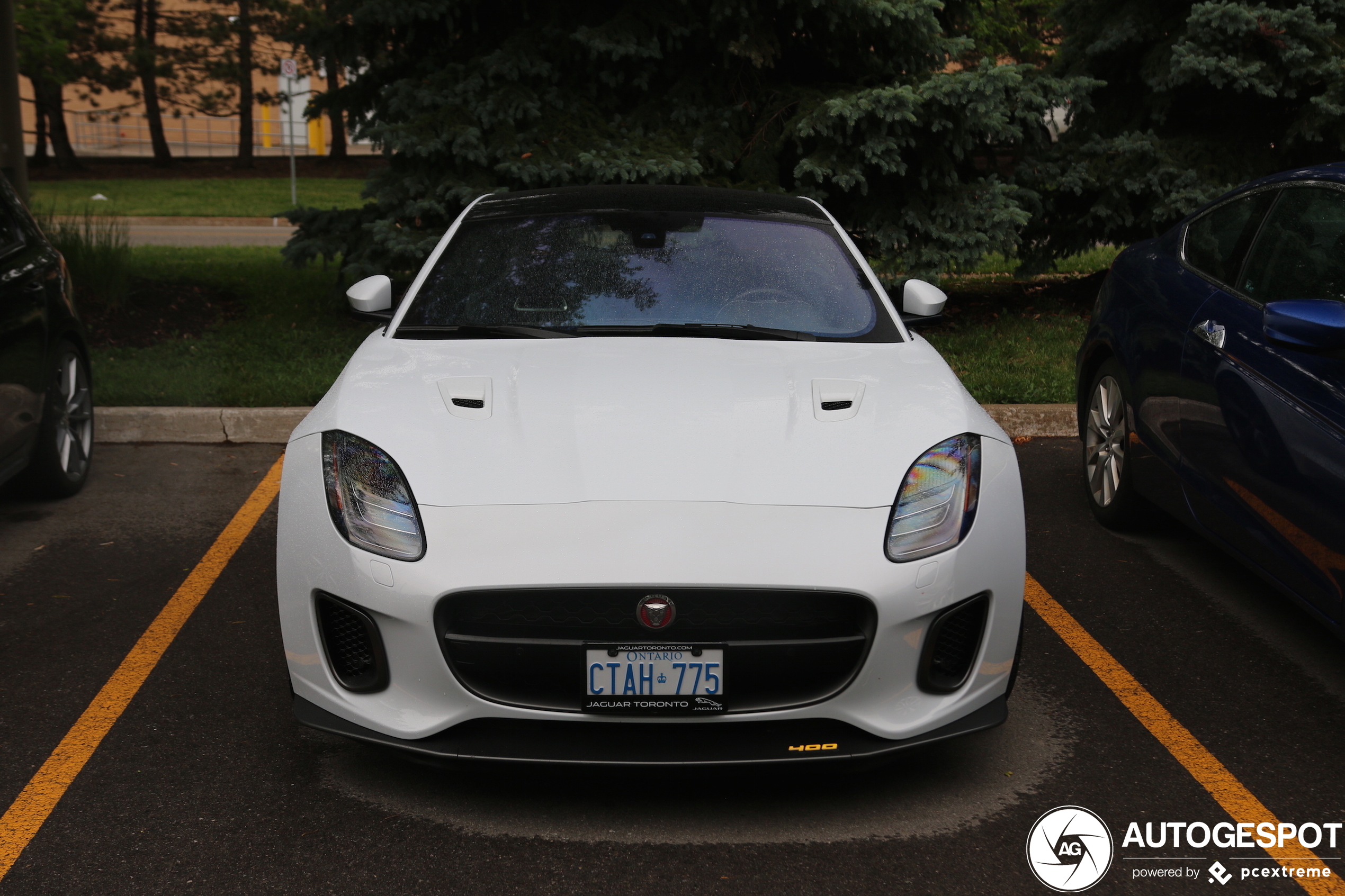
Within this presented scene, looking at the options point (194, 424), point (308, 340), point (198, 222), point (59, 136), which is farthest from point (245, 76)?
point (194, 424)

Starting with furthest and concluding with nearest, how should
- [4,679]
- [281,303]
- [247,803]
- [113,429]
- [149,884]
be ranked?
1. [281,303]
2. [113,429]
3. [4,679]
4. [247,803]
5. [149,884]

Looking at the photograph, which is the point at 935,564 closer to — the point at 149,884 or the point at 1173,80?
the point at 149,884

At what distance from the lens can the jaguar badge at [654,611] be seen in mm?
2816

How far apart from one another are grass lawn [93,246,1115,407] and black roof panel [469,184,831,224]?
2.97 m

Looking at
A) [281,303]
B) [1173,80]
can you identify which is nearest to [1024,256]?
[1173,80]

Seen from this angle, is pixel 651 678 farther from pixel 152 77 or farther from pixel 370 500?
pixel 152 77

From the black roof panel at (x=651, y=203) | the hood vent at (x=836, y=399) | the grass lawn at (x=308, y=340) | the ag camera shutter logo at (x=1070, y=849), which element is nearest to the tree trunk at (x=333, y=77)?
the grass lawn at (x=308, y=340)

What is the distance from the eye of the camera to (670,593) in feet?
9.21

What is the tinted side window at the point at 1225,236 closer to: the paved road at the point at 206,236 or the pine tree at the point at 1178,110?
the pine tree at the point at 1178,110

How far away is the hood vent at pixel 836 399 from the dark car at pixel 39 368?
11.4ft

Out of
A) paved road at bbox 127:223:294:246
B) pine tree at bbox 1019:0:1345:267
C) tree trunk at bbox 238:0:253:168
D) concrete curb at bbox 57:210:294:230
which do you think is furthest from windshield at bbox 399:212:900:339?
tree trunk at bbox 238:0:253:168

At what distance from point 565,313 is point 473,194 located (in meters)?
5.08

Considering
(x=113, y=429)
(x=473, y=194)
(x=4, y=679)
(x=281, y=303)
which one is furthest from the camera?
(x=281, y=303)

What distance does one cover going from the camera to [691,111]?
30.6 ft
